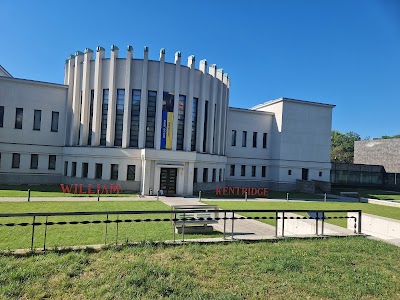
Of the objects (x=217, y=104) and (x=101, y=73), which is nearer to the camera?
(x=101, y=73)

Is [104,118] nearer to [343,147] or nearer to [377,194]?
[377,194]

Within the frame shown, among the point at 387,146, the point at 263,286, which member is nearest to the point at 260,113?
the point at 387,146

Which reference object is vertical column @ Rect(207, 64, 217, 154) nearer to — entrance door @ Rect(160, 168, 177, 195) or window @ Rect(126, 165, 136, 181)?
entrance door @ Rect(160, 168, 177, 195)

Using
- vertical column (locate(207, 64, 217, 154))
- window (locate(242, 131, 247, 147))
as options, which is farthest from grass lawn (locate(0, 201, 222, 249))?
window (locate(242, 131, 247, 147))

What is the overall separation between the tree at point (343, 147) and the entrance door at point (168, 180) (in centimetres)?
8218

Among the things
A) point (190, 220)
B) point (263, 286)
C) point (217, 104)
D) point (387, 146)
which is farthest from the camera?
point (387, 146)

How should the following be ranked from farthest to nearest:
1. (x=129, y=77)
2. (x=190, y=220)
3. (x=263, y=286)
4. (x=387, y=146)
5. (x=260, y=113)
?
1. (x=387, y=146)
2. (x=260, y=113)
3. (x=129, y=77)
4. (x=190, y=220)
5. (x=263, y=286)

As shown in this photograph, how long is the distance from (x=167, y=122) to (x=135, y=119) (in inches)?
129

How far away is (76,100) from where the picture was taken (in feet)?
106

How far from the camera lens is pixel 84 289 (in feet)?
19.8

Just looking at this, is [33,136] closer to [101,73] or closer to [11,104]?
[11,104]

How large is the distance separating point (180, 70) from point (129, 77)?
535 centimetres

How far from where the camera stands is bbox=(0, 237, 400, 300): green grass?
603cm

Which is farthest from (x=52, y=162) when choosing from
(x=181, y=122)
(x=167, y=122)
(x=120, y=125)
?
(x=181, y=122)
